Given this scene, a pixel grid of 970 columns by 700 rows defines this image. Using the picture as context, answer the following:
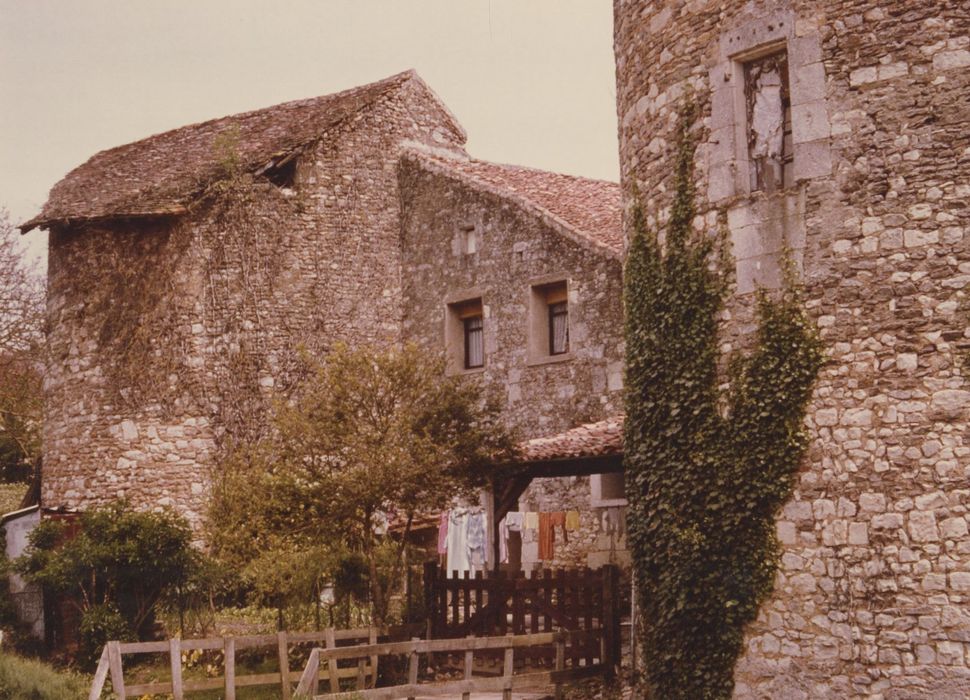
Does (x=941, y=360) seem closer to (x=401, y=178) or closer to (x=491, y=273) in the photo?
(x=491, y=273)

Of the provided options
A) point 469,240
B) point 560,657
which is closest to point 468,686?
point 560,657

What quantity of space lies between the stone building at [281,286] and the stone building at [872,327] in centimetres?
785

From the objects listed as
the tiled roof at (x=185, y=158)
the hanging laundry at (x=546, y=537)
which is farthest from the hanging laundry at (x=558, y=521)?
the tiled roof at (x=185, y=158)

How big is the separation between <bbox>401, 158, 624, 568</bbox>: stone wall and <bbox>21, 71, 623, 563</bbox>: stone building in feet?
0.11

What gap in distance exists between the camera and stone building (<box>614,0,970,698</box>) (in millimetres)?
9227

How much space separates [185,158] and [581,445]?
10285mm

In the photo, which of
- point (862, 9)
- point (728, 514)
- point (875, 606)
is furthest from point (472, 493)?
point (862, 9)

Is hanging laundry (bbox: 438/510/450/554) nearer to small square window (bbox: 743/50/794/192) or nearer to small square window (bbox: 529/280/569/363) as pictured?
small square window (bbox: 529/280/569/363)

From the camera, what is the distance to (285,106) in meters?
22.3

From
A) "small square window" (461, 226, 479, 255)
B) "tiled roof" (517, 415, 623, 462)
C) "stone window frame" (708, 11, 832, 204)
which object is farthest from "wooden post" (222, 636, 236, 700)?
"small square window" (461, 226, 479, 255)

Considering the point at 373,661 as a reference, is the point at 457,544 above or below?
above

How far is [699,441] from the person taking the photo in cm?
1038

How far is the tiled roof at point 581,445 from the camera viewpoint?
14.0 metres

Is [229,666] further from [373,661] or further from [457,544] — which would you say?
[457,544]
